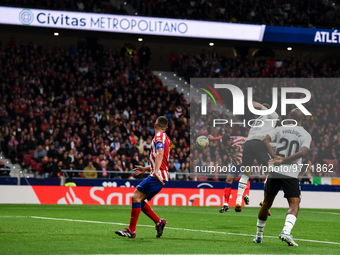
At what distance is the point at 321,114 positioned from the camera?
2825 cm

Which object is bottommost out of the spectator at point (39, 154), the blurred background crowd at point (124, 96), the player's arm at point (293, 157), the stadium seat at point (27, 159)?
the stadium seat at point (27, 159)

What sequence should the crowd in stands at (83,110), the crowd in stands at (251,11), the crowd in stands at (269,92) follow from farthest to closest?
the crowd in stands at (251,11) < the crowd in stands at (269,92) < the crowd in stands at (83,110)

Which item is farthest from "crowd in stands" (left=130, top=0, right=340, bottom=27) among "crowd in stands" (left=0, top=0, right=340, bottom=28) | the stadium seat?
the stadium seat

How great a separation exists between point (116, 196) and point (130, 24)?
10498 mm

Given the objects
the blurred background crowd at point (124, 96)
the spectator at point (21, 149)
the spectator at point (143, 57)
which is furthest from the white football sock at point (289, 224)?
the spectator at point (143, 57)

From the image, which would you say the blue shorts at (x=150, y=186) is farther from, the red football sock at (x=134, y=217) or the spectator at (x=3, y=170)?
the spectator at (x=3, y=170)

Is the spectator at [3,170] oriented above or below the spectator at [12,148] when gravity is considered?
below

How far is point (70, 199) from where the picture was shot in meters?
21.2

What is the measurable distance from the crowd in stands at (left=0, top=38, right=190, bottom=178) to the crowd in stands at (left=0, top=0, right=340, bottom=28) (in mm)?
2594

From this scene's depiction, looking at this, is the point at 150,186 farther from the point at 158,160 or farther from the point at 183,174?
the point at 183,174

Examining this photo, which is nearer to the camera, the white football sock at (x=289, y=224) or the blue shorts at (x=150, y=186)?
the white football sock at (x=289, y=224)

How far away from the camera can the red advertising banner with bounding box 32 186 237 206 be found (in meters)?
21.1

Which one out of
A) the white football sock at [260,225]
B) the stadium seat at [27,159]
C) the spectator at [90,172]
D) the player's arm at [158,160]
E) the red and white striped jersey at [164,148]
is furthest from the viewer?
the stadium seat at [27,159]

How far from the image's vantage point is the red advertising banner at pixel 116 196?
2106 centimetres
